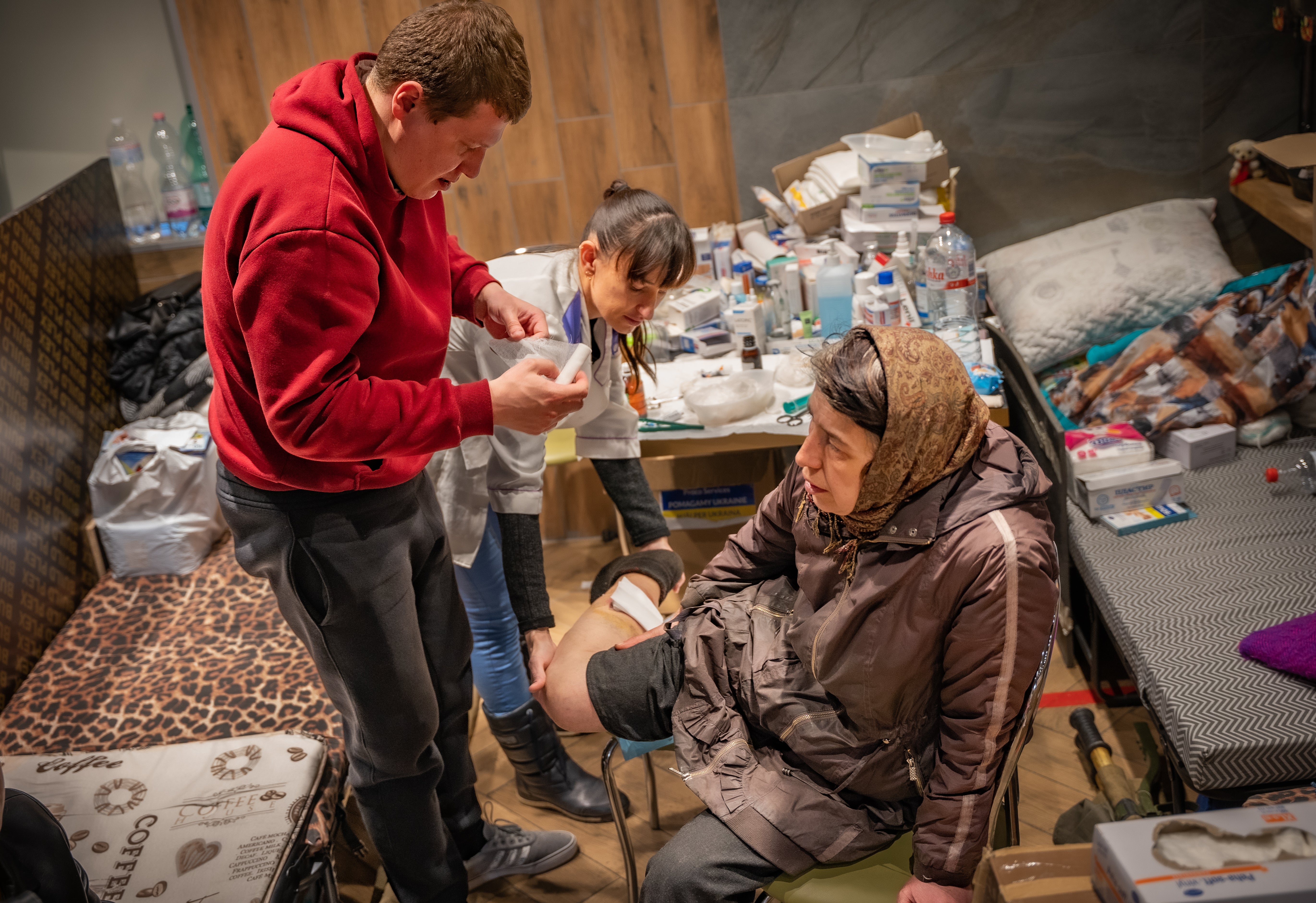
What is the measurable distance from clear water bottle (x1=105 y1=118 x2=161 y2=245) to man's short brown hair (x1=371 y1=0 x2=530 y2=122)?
295cm

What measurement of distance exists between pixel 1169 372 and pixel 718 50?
74.0 inches

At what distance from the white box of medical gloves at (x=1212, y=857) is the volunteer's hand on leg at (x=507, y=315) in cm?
117

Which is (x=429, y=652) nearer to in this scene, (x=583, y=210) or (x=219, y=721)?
(x=219, y=721)

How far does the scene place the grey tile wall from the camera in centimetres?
344

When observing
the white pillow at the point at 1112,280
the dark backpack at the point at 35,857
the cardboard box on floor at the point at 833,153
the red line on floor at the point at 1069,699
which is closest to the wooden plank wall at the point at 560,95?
the cardboard box on floor at the point at 833,153

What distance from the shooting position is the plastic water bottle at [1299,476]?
2.59 metres

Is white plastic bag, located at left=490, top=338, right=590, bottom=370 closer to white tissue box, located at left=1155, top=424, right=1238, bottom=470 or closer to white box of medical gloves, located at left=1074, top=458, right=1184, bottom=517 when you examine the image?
white box of medical gloves, located at left=1074, top=458, right=1184, bottom=517

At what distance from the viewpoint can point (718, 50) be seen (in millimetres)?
3623

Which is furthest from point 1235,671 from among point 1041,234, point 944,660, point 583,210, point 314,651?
point 583,210

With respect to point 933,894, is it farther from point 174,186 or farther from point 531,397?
point 174,186

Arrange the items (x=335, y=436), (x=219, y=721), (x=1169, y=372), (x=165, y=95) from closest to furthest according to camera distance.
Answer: (x=335, y=436) < (x=219, y=721) < (x=1169, y=372) < (x=165, y=95)

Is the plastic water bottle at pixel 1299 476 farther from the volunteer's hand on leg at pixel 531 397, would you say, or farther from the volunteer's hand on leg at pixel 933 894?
the volunteer's hand on leg at pixel 531 397

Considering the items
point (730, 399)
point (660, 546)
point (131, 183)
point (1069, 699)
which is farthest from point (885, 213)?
point (131, 183)

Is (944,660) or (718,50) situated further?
(718,50)
